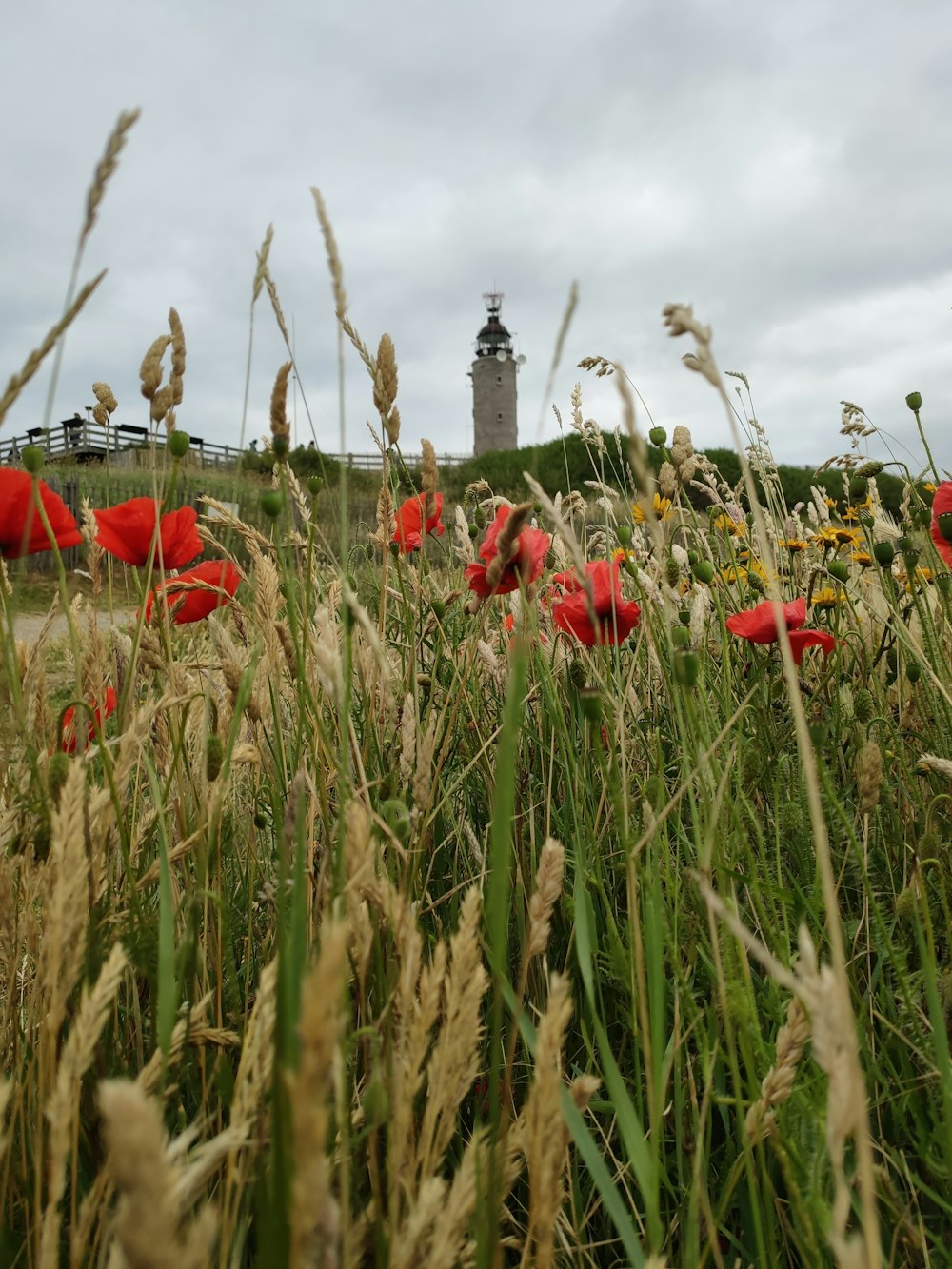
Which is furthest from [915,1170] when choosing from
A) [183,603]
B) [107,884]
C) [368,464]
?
[368,464]

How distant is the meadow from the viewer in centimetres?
50

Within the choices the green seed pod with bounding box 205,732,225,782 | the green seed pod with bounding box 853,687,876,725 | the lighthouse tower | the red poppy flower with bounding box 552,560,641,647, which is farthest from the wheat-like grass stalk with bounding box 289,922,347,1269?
the lighthouse tower

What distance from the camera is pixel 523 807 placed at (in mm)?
1384

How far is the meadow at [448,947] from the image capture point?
50 centimetres

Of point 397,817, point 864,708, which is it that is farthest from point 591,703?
point 864,708

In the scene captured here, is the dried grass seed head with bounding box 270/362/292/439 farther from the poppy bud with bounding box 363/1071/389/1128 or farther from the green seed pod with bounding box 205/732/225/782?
the poppy bud with bounding box 363/1071/389/1128

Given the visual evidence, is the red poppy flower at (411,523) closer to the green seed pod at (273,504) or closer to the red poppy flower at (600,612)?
the red poppy flower at (600,612)

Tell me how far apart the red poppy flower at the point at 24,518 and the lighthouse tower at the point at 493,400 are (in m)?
42.7

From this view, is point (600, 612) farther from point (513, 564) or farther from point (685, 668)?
point (685, 668)

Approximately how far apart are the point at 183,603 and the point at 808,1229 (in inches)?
44.1

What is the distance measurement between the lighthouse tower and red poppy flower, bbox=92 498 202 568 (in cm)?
4254

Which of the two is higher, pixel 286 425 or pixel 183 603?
pixel 286 425

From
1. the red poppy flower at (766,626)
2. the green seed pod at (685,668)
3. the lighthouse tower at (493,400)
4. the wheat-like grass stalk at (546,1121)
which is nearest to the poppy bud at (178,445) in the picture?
the green seed pod at (685,668)

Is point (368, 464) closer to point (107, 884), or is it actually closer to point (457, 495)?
point (457, 495)
